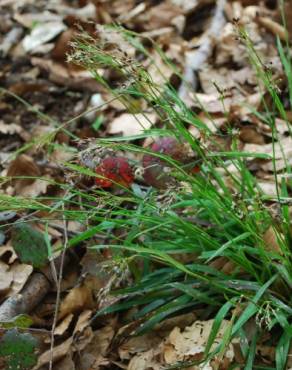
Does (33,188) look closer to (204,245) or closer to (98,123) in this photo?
(98,123)

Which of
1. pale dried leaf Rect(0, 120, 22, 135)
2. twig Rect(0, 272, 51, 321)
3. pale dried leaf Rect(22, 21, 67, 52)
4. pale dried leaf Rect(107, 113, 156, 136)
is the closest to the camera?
twig Rect(0, 272, 51, 321)

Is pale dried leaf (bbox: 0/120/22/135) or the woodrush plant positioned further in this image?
pale dried leaf (bbox: 0/120/22/135)

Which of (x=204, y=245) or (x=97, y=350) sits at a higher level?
(x=204, y=245)

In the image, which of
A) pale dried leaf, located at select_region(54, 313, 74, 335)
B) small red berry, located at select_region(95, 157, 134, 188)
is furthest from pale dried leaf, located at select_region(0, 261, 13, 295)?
small red berry, located at select_region(95, 157, 134, 188)

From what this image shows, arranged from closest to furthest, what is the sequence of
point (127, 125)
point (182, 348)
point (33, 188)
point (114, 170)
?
point (182, 348), point (114, 170), point (33, 188), point (127, 125)

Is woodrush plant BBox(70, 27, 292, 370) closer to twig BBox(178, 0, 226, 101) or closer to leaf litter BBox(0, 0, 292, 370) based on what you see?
leaf litter BBox(0, 0, 292, 370)

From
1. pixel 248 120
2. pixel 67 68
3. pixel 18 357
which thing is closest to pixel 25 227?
pixel 18 357

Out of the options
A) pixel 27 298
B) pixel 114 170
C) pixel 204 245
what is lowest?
pixel 27 298

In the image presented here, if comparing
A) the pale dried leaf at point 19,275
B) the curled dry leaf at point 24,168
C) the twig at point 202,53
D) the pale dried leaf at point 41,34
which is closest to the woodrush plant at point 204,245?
the pale dried leaf at point 19,275

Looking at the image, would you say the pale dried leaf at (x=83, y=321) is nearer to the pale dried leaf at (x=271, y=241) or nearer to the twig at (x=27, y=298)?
the twig at (x=27, y=298)

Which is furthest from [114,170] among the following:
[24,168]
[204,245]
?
[24,168]
